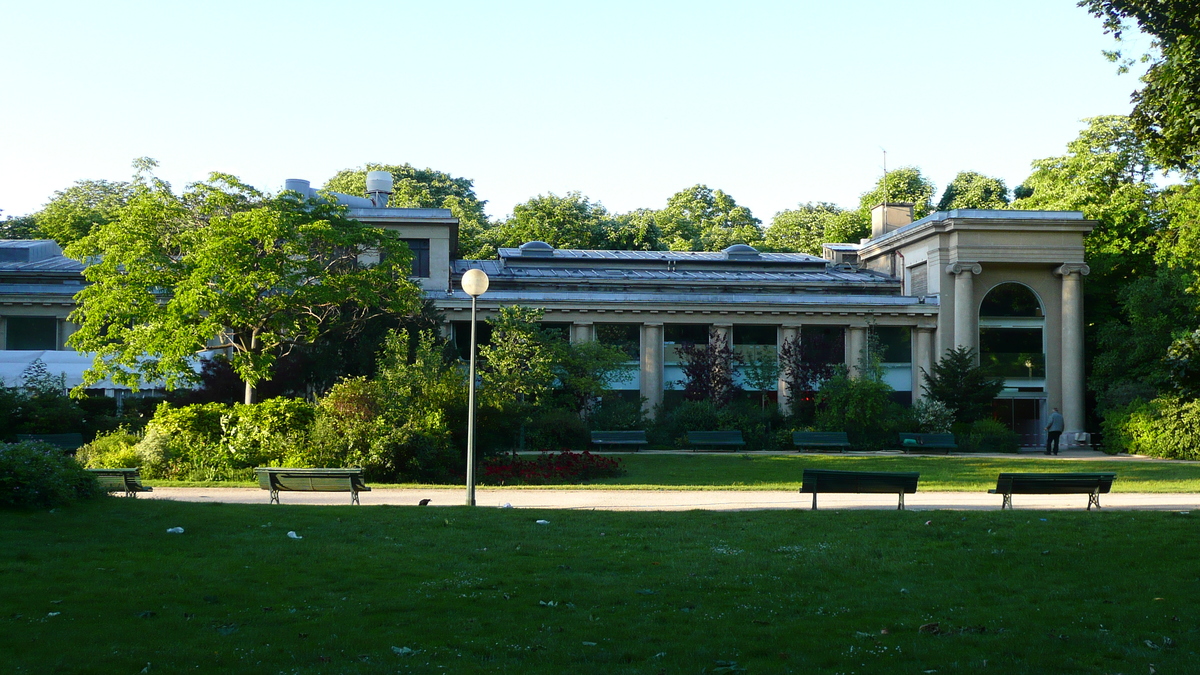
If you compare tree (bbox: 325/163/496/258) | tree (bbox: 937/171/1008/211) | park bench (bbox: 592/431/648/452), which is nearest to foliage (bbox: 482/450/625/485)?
park bench (bbox: 592/431/648/452)

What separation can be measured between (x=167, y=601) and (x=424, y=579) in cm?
240

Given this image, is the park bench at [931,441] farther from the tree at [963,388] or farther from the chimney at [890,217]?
the chimney at [890,217]

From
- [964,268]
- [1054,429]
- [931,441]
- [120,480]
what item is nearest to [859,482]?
[120,480]

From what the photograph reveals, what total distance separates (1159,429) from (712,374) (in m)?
16.5

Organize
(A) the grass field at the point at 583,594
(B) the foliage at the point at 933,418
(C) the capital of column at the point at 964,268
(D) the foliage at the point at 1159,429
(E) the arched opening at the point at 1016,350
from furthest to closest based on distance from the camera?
(E) the arched opening at the point at 1016,350, (C) the capital of column at the point at 964,268, (B) the foliage at the point at 933,418, (D) the foliage at the point at 1159,429, (A) the grass field at the point at 583,594

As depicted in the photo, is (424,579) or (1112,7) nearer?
(424,579)

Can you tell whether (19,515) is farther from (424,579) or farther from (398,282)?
(398,282)

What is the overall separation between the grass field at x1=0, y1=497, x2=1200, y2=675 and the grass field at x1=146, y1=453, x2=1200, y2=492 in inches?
398

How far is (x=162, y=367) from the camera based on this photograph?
92.8 feet

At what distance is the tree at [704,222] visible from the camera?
78500 millimetres

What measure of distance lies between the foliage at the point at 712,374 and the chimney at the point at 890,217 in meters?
19.4

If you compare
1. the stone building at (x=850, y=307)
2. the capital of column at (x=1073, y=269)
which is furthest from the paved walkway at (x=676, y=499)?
the capital of column at (x=1073, y=269)

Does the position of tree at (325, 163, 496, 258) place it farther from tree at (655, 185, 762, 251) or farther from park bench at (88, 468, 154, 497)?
park bench at (88, 468, 154, 497)

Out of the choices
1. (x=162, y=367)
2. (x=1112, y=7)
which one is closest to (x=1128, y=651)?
(x=1112, y=7)
